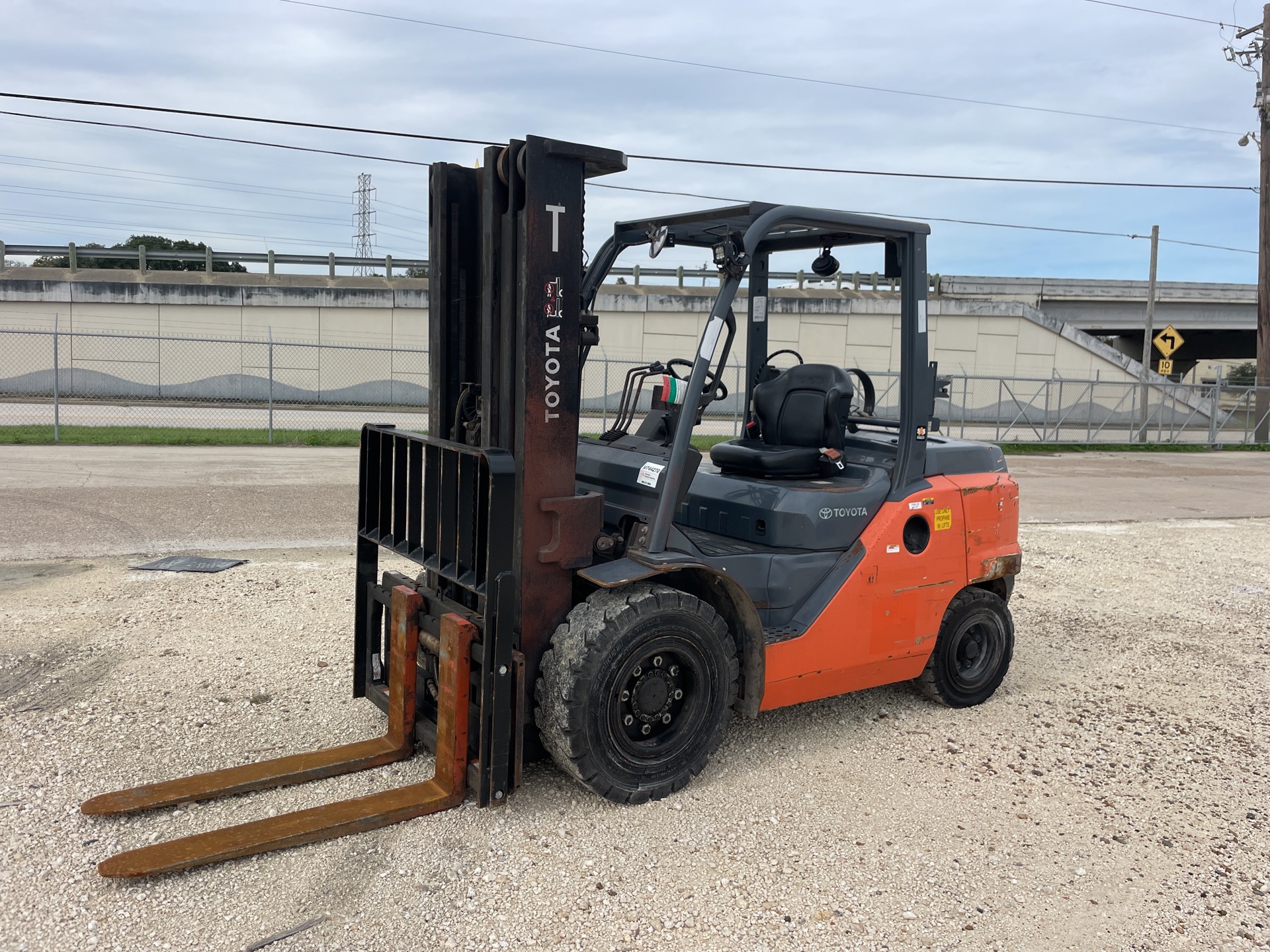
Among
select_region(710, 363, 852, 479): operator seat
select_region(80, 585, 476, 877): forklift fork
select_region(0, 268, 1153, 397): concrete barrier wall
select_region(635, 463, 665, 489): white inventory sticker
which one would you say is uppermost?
select_region(0, 268, 1153, 397): concrete barrier wall

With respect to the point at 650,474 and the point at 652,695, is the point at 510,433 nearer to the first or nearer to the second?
the point at 650,474

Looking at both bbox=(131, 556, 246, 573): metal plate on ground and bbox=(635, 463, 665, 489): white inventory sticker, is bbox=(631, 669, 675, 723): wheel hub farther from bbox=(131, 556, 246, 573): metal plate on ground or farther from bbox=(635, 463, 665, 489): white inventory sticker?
bbox=(131, 556, 246, 573): metal plate on ground

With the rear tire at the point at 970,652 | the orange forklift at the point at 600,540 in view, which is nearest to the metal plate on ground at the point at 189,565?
the orange forklift at the point at 600,540

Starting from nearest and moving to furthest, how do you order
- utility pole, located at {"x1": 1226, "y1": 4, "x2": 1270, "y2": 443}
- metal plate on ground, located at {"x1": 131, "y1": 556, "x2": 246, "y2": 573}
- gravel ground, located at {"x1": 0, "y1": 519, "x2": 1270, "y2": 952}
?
gravel ground, located at {"x1": 0, "y1": 519, "x2": 1270, "y2": 952} < metal plate on ground, located at {"x1": 131, "y1": 556, "x2": 246, "y2": 573} < utility pole, located at {"x1": 1226, "y1": 4, "x2": 1270, "y2": 443}

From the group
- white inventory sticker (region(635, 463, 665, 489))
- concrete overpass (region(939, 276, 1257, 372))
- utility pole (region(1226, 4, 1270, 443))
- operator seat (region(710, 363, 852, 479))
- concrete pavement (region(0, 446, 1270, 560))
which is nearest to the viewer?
white inventory sticker (region(635, 463, 665, 489))

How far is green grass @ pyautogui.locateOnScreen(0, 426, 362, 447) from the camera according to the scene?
54.0ft

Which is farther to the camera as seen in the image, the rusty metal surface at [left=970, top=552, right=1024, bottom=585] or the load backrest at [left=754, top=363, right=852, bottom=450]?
the rusty metal surface at [left=970, top=552, right=1024, bottom=585]

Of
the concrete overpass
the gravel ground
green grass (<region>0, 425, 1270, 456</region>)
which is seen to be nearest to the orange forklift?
the gravel ground

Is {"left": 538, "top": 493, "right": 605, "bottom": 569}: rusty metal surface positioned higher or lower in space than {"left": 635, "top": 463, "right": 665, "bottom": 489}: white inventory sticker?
lower

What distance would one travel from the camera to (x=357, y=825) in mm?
3748

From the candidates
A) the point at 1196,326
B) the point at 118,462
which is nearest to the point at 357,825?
the point at 118,462

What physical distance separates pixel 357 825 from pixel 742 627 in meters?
1.84

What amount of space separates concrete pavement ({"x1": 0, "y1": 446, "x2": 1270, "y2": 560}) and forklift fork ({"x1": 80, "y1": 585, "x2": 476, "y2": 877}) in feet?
16.4

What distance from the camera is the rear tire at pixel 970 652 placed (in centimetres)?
544
